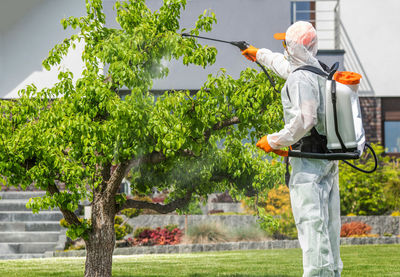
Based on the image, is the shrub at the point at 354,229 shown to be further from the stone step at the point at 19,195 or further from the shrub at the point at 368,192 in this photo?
the stone step at the point at 19,195

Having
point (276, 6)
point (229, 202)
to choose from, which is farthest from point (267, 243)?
point (276, 6)

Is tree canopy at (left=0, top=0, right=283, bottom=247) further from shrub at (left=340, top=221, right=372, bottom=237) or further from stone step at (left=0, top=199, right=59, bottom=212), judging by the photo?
stone step at (left=0, top=199, right=59, bottom=212)

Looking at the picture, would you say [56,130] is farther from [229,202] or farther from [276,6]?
[276,6]

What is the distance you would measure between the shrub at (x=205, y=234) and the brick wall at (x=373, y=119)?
663cm

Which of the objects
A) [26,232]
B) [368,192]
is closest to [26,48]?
[26,232]

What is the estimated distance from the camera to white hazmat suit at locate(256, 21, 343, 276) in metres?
4.14

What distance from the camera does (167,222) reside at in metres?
15.3

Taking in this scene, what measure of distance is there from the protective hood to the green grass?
496cm

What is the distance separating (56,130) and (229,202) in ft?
40.4

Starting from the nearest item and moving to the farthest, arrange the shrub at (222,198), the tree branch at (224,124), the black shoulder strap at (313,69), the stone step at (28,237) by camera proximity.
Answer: the black shoulder strap at (313,69) < the tree branch at (224,124) < the stone step at (28,237) < the shrub at (222,198)

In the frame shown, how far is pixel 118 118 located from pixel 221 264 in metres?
5.21

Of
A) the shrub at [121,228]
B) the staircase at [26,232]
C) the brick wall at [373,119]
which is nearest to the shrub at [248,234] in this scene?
the shrub at [121,228]

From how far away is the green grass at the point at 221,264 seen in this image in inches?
358

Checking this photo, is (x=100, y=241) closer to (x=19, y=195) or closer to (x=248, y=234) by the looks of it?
(x=248, y=234)
